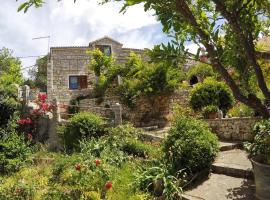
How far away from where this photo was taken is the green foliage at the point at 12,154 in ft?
34.1

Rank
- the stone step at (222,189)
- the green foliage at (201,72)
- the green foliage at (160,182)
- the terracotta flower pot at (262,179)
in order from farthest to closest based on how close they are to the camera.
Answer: the green foliage at (201,72)
the green foliage at (160,182)
the stone step at (222,189)
the terracotta flower pot at (262,179)

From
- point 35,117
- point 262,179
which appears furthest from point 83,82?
point 262,179

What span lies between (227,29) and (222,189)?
3.90 metres

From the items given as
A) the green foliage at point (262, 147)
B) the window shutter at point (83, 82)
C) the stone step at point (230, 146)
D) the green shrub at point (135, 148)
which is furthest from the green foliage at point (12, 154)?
the window shutter at point (83, 82)

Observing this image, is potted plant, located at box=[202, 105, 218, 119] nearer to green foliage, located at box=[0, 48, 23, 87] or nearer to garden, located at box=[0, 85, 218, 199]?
garden, located at box=[0, 85, 218, 199]

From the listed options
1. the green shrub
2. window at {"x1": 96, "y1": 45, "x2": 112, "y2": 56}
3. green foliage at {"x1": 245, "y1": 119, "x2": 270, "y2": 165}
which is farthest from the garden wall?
window at {"x1": 96, "y1": 45, "x2": 112, "y2": 56}

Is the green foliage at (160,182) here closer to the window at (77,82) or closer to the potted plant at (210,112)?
the potted plant at (210,112)

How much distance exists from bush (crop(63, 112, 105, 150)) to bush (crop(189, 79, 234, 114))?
141 inches

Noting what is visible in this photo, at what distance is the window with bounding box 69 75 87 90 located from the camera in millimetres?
24094

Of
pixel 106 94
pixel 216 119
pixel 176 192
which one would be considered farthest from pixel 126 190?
pixel 106 94

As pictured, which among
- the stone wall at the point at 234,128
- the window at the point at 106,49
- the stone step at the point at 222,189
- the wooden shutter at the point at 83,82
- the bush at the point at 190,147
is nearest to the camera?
the stone step at the point at 222,189

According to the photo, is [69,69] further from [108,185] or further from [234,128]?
[108,185]

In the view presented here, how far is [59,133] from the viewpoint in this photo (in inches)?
500

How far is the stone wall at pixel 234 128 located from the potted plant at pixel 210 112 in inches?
25.9
